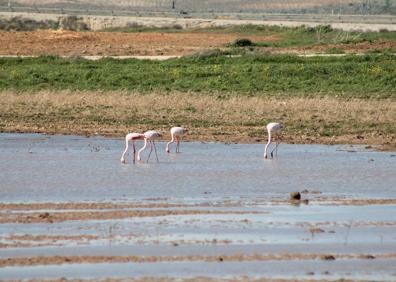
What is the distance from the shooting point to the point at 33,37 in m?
52.9

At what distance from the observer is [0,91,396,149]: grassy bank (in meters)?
22.7

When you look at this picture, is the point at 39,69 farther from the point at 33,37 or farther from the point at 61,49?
the point at 33,37

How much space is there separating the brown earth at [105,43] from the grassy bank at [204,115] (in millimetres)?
15415

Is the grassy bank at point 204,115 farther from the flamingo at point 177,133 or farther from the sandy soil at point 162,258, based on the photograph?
the sandy soil at point 162,258

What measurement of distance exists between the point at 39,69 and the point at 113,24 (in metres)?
45.4

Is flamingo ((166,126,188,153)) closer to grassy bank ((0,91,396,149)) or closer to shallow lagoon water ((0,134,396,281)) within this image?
shallow lagoon water ((0,134,396,281))

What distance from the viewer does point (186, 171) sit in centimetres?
1786

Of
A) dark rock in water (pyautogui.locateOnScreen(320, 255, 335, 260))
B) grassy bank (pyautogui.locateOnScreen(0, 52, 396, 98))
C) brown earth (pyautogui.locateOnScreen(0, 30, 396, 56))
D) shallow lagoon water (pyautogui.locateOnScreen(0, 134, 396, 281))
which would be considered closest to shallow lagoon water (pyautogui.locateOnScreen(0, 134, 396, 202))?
shallow lagoon water (pyautogui.locateOnScreen(0, 134, 396, 281))

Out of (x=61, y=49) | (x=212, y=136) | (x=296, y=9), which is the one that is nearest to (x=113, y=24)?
(x=61, y=49)

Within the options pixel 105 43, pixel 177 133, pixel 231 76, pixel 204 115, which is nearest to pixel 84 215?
pixel 177 133

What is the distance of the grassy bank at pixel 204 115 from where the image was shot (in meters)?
22.7

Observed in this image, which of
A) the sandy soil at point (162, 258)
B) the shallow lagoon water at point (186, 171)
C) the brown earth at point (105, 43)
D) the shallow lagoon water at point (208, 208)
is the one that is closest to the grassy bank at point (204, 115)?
the shallow lagoon water at point (186, 171)

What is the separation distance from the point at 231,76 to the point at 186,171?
499 inches

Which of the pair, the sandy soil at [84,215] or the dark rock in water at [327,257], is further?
the sandy soil at [84,215]
